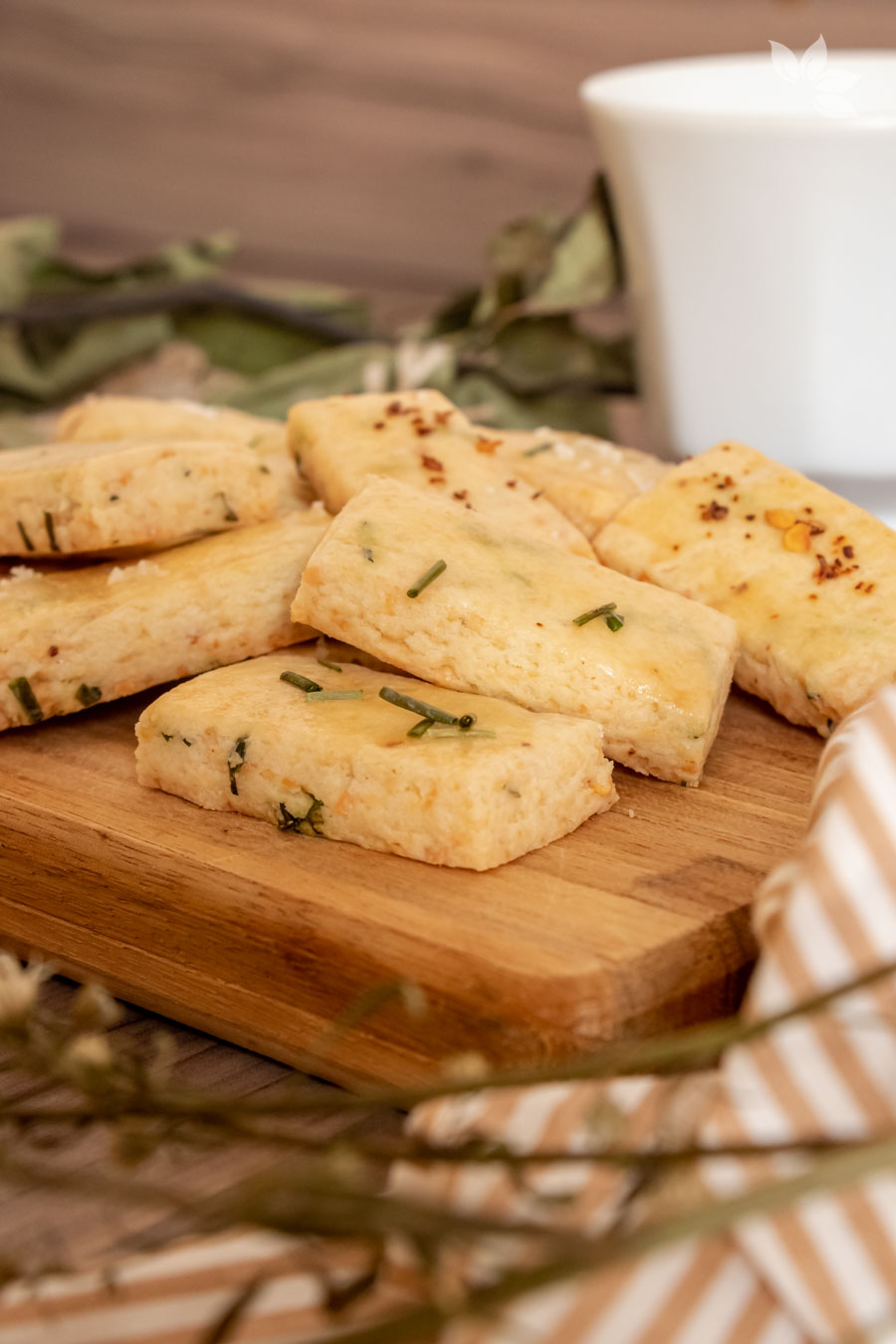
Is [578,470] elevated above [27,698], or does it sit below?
above

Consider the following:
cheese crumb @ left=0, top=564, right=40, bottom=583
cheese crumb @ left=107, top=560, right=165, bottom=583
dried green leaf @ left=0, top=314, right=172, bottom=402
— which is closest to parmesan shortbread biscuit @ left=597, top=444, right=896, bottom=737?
cheese crumb @ left=107, top=560, right=165, bottom=583

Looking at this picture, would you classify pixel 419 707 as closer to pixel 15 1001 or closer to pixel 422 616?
pixel 422 616

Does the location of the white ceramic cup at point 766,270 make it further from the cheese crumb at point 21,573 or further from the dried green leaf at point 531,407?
the cheese crumb at point 21,573

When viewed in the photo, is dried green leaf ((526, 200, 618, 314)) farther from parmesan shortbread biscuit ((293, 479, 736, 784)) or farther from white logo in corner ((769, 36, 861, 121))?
parmesan shortbread biscuit ((293, 479, 736, 784))

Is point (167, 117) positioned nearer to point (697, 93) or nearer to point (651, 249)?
point (697, 93)

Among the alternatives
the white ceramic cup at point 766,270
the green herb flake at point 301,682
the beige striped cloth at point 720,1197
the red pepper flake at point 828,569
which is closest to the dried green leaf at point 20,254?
the white ceramic cup at point 766,270

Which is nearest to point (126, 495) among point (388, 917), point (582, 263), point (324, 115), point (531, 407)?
point (388, 917)

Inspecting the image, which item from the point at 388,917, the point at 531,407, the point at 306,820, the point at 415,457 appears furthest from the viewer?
the point at 531,407
